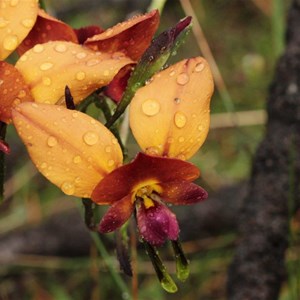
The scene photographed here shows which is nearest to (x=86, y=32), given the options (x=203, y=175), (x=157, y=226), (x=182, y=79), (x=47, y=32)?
(x=47, y=32)

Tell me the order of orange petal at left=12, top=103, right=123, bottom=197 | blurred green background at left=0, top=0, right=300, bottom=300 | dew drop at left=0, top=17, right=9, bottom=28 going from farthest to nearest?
1. blurred green background at left=0, top=0, right=300, bottom=300
2. dew drop at left=0, top=17, right=9, bottom=28
3. orange petal at left=12, top=103, right=123, bottom=197

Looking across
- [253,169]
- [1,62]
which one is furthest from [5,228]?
[1,62]

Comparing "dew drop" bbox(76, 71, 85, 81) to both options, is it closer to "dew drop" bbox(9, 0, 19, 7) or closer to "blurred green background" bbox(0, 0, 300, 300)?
"dew drop" bbox(9, 0, 19, 7)

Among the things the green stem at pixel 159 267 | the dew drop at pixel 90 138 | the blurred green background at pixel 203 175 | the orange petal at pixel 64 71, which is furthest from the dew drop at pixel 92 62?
the blurred green background at pixel 203 175

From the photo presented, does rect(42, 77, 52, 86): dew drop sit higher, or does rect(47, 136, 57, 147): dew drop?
rect(42, 77, 52, 86): dew drop

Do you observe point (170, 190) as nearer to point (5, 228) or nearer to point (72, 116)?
point (72, 116)

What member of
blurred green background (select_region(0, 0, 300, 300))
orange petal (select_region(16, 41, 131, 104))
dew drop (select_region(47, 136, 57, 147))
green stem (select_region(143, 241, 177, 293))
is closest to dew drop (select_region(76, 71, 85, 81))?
orange petal (select_region(16, 41, 131, 104))
